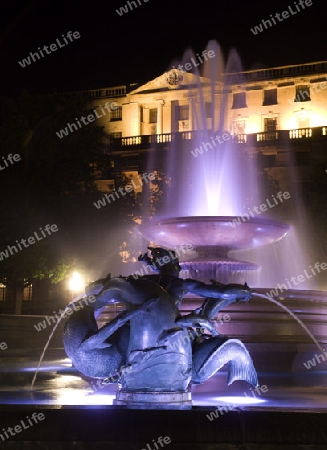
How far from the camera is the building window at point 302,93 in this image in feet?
198

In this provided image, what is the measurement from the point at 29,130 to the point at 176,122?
3798 cm

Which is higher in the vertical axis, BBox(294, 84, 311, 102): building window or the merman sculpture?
BBox(294, 84, 311, 102): building window

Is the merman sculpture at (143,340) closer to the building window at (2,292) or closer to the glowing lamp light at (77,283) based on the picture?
the glowing lamp light at (77,283)

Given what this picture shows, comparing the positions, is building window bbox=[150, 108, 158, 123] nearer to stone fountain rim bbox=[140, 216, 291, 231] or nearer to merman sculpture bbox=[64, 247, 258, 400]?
stone fountain rim bbox=[140, 216, 291, 231]

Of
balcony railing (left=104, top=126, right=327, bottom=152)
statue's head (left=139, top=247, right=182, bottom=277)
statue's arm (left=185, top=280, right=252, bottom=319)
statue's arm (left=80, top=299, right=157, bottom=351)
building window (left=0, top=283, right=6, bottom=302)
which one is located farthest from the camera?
balcony railing (left=104, top=126, right=327, bottom=152)

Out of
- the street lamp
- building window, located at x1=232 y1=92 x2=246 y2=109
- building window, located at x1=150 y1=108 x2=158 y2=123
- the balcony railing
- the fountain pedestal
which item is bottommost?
the street lamp

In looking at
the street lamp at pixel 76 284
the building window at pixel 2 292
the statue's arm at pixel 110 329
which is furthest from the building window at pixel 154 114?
the statue's arm at pixel 110 329

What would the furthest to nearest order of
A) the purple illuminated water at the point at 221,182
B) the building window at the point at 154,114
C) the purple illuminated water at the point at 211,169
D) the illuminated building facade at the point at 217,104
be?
the building window at the point at 154,114, the illuminated building facade at the point at 217,104, the purple illuminated water at the point at 221,182, the purple illuminated water at the point at 211,169

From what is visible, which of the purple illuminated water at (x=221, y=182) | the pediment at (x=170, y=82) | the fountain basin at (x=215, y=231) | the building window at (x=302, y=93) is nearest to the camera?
the fountain basin at (x=215, y=231)

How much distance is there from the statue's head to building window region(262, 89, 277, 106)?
5687 cm

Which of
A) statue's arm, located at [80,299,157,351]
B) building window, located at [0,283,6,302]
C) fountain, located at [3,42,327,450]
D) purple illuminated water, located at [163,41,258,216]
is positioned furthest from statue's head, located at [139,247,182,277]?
building window, located at [0,283,6,302]

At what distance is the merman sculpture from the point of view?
258 inches

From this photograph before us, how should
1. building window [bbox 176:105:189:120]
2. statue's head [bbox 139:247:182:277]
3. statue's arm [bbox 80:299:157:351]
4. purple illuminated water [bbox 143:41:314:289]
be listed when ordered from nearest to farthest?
statue's arm [bbox 80:299:157:351]
statue's head [bbox 139:247:182:277]
purple illuminated water [bbox 143:41:314:289]
building window [bbox 176:105:189:120]

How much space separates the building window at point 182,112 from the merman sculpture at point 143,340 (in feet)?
194
